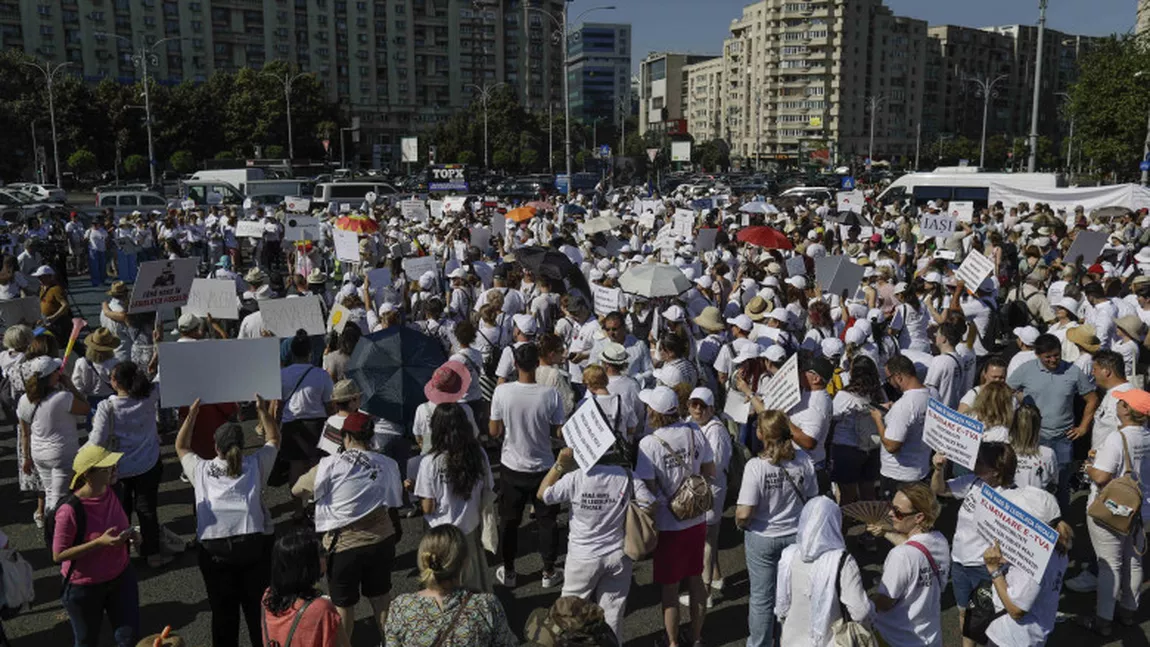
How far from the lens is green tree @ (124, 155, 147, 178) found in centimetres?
5941

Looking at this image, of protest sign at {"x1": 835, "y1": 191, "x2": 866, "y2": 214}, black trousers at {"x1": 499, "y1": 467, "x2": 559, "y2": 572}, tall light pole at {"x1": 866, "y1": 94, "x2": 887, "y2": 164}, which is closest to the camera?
black trousers at {"x1": 499, "y1": 467, "x2": 559, "y2": 572}

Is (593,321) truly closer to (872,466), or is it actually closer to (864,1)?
(872,466)

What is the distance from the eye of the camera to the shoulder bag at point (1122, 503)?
5059 millimetres

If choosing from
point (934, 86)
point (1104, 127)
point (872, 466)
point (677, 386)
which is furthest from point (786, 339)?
point (934, 86)

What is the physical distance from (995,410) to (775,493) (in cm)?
172

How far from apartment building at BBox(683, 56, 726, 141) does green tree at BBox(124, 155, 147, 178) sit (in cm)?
10400

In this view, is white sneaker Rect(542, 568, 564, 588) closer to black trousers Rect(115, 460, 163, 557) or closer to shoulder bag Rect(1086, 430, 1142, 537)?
black trousers Rect(115, 460, 163, 557)

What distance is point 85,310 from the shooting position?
57.4 ft

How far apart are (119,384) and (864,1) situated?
13780 cm

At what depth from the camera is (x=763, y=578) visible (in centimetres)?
502

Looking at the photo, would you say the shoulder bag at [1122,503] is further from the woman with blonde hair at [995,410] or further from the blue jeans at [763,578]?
the blue jeans at [763,578]

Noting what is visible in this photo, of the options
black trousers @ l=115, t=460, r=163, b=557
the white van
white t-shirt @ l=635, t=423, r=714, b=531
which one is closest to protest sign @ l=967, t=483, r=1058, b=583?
white t-shirt @ l=635, t=423, r=714, b=531

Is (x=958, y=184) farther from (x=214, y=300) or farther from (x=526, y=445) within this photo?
(x=526, y=445)

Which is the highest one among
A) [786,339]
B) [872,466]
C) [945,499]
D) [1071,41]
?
[1071,41]
